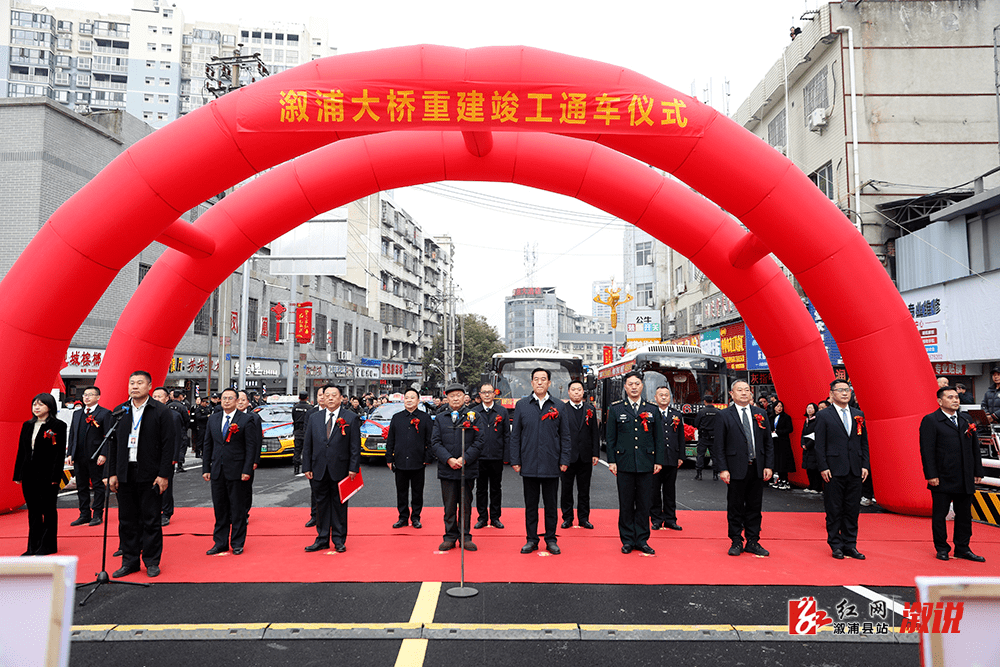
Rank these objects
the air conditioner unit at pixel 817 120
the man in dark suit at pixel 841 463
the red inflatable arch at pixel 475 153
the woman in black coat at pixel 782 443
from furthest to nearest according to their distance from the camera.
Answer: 1. the air conditioner unit at pixel 817 120
2. the woman in black coat at pixel 782 443
3. the red inflatable arch at pixel 475 153
4. the man in dark suit at pixel 841 463

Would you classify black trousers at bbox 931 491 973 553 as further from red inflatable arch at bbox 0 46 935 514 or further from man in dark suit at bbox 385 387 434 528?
man in dark suit at bbox 385 387 434 528

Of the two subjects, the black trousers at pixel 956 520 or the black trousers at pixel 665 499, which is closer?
the black trousers at pixel 956 520

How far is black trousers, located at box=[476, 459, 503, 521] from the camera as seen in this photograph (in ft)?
26.5

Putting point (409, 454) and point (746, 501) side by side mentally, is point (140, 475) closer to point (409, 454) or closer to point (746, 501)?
point (409, 454)

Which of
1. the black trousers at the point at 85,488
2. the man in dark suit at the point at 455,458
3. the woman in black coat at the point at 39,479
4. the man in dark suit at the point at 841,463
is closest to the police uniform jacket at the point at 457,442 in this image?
the man in dark suit at the point at 455,458

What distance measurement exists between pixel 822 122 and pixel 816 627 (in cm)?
1928

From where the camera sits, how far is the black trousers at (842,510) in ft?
22.4

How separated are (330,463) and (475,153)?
4619mm

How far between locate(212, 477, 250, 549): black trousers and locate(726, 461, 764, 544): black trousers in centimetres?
548

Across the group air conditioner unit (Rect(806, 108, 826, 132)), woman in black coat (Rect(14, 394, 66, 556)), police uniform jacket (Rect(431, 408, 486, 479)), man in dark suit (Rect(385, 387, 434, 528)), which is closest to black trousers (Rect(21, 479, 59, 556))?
woman in black coat (Rect(14, 394, 66, 556))

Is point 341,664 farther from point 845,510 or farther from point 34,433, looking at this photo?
point 845,510

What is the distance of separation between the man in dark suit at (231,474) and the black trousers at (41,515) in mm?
1509

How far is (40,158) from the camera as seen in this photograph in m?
18.9

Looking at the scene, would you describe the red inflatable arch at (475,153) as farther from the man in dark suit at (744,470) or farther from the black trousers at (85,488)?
the man in dark suit at (744,470)
